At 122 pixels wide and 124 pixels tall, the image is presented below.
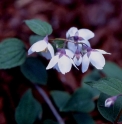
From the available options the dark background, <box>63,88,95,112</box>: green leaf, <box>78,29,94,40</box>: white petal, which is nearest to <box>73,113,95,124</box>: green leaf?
<box>63,88,95,112</box>: green leaf

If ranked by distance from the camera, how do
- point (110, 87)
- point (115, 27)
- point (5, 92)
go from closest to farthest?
point (110, 87) < point (5, 92) < point (115, 27)

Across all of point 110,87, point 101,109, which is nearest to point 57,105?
point 101,109

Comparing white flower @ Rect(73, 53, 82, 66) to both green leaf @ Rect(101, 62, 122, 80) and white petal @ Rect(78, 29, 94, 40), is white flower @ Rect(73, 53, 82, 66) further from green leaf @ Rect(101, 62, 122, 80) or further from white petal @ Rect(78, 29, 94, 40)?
green leaf @ Rect(101, 62, 122, 80)

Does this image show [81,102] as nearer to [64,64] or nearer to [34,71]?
[34,71]

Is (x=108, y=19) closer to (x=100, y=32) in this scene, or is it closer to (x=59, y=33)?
(x=100, y=32)

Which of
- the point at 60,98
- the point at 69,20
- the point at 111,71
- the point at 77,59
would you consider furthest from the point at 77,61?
the point at 69,20

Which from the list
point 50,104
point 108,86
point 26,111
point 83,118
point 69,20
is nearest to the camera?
point 108,86

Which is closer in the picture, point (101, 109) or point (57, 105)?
point (101, 109)

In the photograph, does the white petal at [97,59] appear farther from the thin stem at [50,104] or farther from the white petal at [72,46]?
the thin stem at [50,104]
